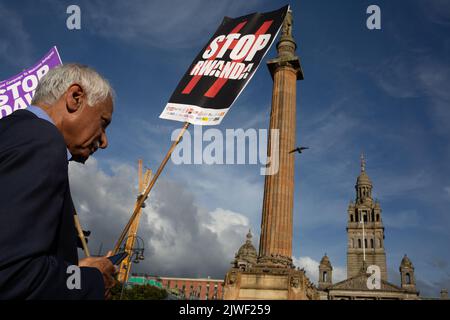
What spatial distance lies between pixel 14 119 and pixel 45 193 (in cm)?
45

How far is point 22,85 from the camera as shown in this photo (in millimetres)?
7203

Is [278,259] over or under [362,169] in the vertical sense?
under

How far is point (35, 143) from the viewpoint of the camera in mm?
1562

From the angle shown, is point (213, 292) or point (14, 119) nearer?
point (14, 119)

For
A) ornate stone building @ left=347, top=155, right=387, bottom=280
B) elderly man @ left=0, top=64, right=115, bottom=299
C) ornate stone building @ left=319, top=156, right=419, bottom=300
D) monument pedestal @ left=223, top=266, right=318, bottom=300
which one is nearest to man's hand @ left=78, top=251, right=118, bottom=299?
elderly man @ left=0, top=64, right=115, bottom=299

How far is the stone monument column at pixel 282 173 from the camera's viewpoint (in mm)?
25516

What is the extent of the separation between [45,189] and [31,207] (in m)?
0.10

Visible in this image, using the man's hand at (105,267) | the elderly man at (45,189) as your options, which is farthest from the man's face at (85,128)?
the man's hand at (105,267)

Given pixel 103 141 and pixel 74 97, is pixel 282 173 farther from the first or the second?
pixel 74 97
